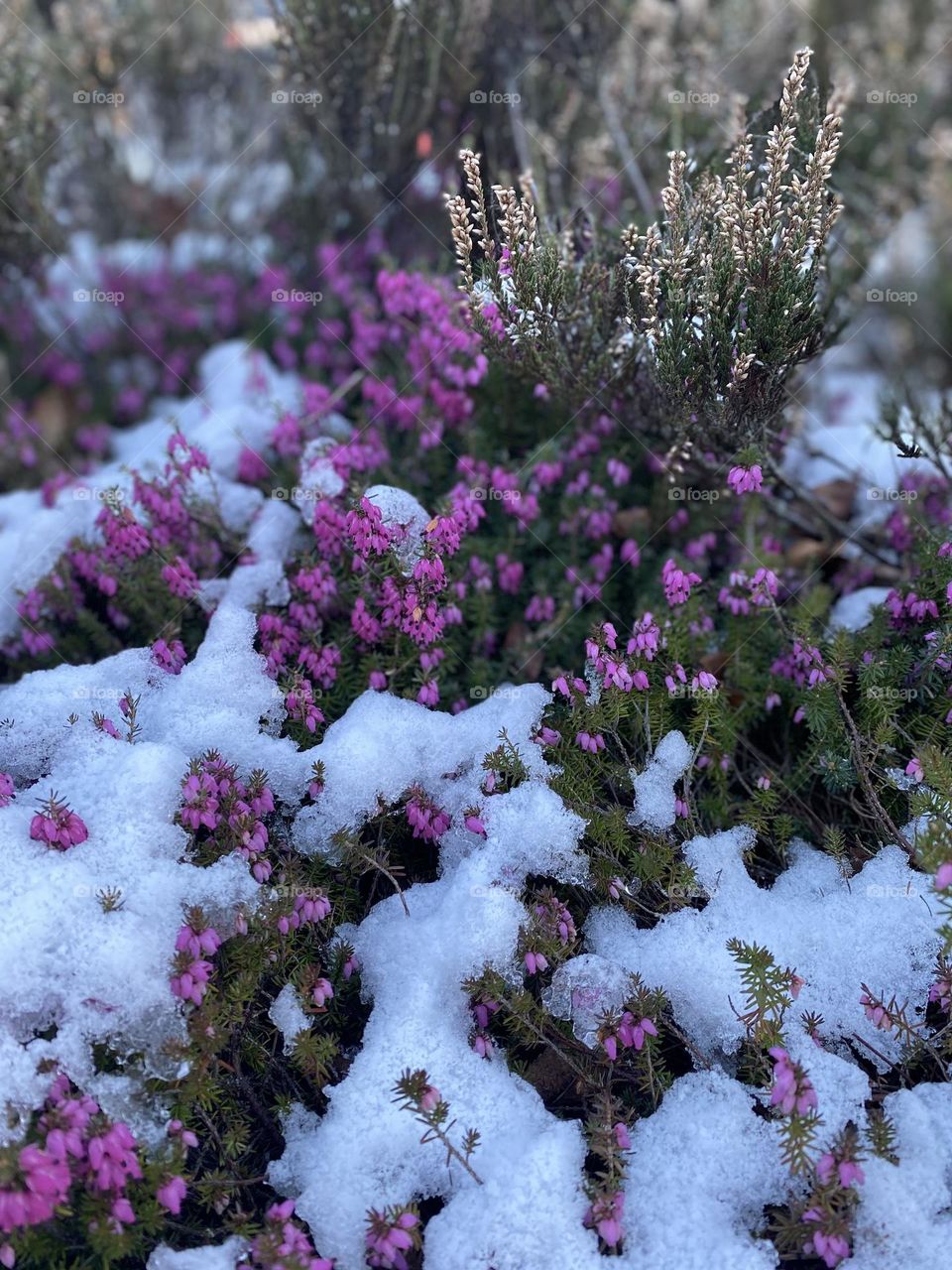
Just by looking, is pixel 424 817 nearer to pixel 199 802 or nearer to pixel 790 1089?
pixel 199 802

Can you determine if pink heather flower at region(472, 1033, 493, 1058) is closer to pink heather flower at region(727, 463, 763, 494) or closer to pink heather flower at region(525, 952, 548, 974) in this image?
pink heather flower at region(525, 952, 548, 974)

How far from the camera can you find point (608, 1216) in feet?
7.72

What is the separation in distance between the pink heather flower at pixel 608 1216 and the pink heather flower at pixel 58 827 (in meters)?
1.59

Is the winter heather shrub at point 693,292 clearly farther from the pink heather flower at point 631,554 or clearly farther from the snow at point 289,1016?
the snow at point 289,1016

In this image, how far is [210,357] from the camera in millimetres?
6156

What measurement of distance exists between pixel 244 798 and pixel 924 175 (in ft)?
21.8

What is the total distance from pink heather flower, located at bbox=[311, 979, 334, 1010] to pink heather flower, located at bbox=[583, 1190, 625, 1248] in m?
0.82

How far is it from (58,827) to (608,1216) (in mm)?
1661

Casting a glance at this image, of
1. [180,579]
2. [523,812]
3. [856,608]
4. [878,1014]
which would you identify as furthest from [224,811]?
[856,608]

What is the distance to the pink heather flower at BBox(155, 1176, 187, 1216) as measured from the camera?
231 cm

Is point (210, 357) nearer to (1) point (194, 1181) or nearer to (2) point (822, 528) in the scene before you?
(2) point (822, 528)

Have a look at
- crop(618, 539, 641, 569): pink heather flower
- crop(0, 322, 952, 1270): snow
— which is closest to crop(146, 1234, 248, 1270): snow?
crop(0, 322, 952, 1270): snow

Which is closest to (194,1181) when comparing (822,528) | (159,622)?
(159,622)

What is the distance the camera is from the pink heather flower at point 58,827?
2.68 metres
